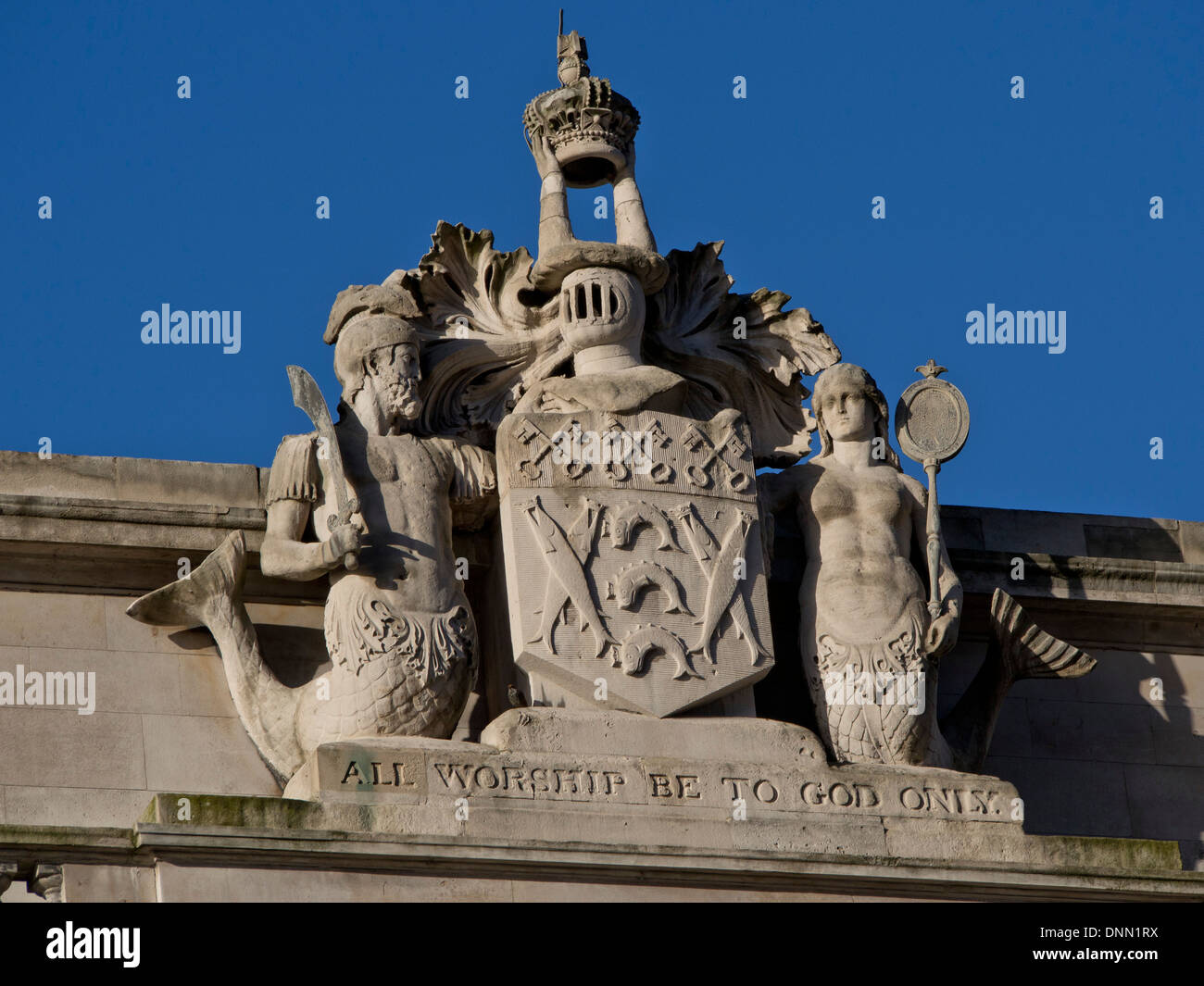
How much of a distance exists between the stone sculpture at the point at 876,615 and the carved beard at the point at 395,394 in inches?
91.9

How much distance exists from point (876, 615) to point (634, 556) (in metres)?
1.60

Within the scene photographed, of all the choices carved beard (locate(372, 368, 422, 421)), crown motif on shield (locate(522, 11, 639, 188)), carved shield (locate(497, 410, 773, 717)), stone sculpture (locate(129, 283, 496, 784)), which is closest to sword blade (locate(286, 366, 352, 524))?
stone sculpture (locate(129, 283, 496, 784))

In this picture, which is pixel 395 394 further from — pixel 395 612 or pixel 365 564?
pixel 395 612

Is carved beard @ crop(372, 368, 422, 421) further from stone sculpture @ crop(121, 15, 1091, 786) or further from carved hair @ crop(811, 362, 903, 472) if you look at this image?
carved hair @ crop(811, 362, 903, 472)

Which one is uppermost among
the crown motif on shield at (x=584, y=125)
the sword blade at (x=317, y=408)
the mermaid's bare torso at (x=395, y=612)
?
the crown motif on shield at (x=584, y=125)

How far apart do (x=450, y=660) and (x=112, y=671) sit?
2.15m

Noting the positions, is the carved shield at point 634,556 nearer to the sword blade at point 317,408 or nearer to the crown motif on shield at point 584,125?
the sword blade at point 317,408

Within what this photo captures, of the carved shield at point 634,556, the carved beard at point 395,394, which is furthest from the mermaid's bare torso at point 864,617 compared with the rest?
the carved beard at point 395,394

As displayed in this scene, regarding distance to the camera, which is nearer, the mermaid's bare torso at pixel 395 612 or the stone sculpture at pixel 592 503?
the mermaid's bare torso at pixel 395 612

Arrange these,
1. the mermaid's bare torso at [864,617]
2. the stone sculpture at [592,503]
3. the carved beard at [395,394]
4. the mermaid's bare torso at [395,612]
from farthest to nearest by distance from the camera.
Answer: the carved beard at [395,394] → the mermaid's bare torso at [864,617] → the stone sculpture at [592,503] → the mermaid's bare torso at [395,612]

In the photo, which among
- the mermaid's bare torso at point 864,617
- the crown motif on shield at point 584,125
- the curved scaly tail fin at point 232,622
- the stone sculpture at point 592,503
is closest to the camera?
the stone sculpture at point 592,503

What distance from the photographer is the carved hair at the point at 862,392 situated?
2019cm

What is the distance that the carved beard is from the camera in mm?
19281

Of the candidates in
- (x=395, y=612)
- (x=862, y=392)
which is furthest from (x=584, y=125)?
(x=395, y=612)
